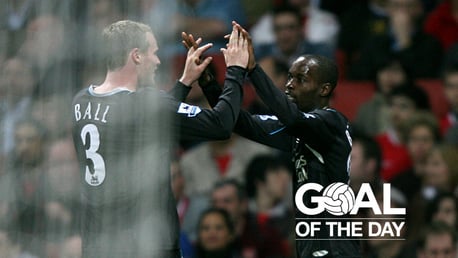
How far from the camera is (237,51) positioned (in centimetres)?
480

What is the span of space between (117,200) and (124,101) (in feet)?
1.29

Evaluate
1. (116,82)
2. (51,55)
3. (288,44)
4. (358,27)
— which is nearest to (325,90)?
(116,82)

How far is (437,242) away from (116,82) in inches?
107

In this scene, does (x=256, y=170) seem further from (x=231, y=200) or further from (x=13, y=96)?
(x=13, y=96)

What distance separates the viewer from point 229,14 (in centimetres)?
772

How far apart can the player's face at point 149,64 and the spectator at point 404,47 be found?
3.06 m

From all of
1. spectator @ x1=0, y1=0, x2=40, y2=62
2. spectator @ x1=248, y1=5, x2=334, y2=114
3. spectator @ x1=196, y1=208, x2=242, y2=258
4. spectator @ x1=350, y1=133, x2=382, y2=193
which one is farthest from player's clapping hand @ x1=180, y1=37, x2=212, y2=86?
spectator @ x1=248, y1=5, x2=334, y2=114

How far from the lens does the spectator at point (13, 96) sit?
4504 mm

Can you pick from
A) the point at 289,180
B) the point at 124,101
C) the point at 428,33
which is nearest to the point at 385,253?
the point at 289,180

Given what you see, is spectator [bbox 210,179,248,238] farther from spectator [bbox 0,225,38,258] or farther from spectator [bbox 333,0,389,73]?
spectator [bbox 0,225,38,258]

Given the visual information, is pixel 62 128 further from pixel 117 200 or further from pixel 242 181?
pixel 242 181

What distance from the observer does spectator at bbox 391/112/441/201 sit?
23.6ft

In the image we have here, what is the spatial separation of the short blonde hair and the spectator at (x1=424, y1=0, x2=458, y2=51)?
3.45 meters

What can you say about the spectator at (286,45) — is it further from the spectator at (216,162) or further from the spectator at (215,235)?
the spectator at (215,235)
